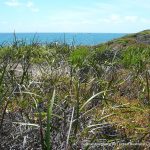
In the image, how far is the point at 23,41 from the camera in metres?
10.6

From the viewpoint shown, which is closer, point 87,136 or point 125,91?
point 87,136

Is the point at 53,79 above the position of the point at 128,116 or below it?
above

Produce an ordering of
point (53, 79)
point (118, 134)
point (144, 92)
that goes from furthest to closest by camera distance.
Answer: point (144, 92) < point (53, 79) < point (118, 134)

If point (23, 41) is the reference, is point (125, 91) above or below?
below

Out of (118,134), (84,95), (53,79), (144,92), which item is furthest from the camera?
(144,92)

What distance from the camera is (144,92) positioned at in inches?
322

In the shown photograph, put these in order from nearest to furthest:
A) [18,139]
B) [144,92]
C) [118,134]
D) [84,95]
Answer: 1. [18,139]
2. [118,134]
3. [84,95]
4. [144,92]

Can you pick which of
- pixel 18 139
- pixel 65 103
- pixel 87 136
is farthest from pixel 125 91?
pixel 18 139

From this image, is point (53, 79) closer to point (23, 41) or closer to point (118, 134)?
point (118, 134)

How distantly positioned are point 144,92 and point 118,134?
312cm

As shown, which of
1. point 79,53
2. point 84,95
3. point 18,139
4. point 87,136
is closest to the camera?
point 18,139

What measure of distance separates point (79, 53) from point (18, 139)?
616 cm

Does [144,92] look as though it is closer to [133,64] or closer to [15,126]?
[133,64]

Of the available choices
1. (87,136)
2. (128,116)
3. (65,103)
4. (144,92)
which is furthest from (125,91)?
(87,136)
